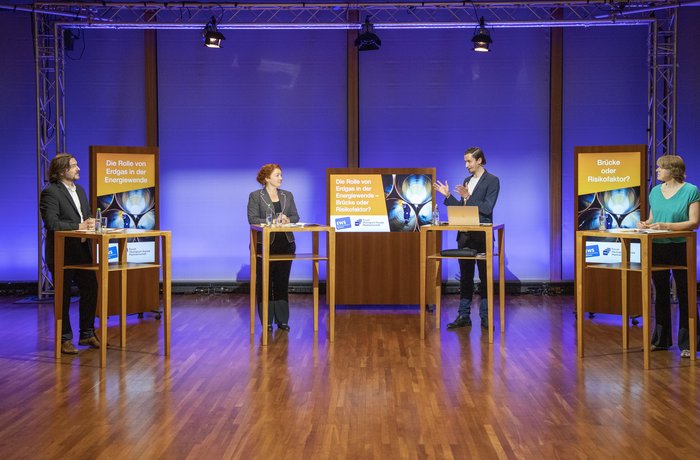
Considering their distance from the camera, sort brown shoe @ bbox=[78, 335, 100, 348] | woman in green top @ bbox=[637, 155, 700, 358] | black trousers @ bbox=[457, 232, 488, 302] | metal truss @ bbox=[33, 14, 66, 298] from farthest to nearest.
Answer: metal truss @ bbox=[33, 14, 66, 298] → black trousers @ bbox=[457, 232, 488, 302] → brown shoe @ bbox=[78, 335, 100, 348] → woman in green top @ bbox=[637, 155, 700, 358]

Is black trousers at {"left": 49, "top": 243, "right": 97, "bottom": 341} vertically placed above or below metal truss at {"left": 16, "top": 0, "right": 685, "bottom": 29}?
below

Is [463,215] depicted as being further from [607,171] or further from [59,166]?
[59,166]

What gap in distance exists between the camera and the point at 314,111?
9586mm

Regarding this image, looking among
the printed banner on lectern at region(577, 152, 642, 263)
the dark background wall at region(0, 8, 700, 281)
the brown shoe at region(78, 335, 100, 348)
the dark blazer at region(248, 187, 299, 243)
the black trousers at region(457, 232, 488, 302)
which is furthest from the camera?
the dark background wall at region(0, 8, 700, 281)

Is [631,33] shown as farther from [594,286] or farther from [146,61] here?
[146,61]

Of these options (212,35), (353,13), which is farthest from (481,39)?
(212,35)

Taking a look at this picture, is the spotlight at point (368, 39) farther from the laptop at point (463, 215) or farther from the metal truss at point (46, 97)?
the metal truss at point (46, 97)

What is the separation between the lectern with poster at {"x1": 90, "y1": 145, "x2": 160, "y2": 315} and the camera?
730 cm

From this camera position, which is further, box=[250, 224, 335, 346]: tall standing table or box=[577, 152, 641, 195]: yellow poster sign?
box=[577, 152, 641, 195]: yellow poster sign

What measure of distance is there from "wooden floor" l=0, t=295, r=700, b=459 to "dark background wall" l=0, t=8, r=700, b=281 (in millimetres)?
3200

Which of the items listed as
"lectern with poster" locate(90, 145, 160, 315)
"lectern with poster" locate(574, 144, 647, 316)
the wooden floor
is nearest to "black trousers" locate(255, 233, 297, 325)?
the wooden floor

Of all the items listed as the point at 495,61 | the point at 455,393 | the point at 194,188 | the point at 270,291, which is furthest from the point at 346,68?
the point at 455,393

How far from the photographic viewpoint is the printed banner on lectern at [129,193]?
24.2 feet

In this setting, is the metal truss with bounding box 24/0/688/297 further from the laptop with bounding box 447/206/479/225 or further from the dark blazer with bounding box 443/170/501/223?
the laptop with bounding box 447/206/479/225
